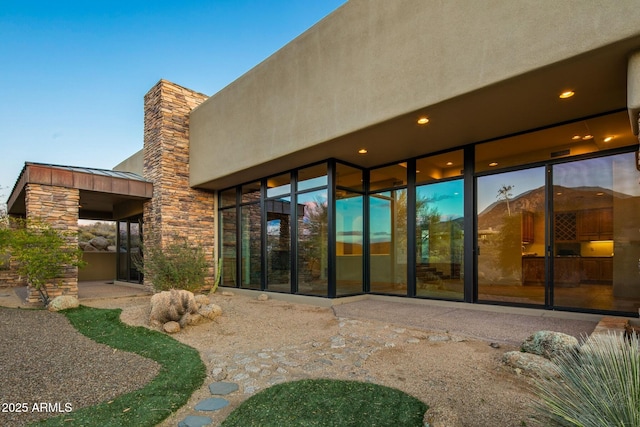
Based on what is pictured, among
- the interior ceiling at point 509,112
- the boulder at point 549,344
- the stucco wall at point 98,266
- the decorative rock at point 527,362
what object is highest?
the interior ceiling at point 509,112

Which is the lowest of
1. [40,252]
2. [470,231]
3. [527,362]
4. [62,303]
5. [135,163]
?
[62,303]

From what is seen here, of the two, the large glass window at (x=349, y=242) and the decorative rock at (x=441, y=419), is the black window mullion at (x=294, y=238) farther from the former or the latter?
the decorative rock at (x=441, y=419)

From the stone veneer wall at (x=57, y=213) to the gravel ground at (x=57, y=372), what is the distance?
9.70 ft

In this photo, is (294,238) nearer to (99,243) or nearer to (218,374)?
(218,374)

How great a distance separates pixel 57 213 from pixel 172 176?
2.97 meters

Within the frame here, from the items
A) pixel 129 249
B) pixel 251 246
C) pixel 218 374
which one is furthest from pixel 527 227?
pixel 129 249

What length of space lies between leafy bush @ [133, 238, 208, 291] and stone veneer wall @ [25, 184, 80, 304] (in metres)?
1.76

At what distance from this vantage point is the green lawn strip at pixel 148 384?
2586 millimetres

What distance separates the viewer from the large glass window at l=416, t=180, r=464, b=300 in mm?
6578

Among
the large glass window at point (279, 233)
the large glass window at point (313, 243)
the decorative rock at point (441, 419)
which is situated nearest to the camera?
the decorative rock at point (441, 419)

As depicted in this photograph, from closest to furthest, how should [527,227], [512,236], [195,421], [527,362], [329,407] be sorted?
[195,421] < [329,407] < [527,362] < [527,227] < [512,236]

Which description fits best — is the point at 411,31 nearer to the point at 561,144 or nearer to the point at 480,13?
the point at 480,13

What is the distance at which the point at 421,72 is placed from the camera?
189 inches

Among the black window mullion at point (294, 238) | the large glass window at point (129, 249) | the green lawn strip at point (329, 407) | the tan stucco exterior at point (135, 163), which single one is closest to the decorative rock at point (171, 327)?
the green lawn strip at point (329, 407)
